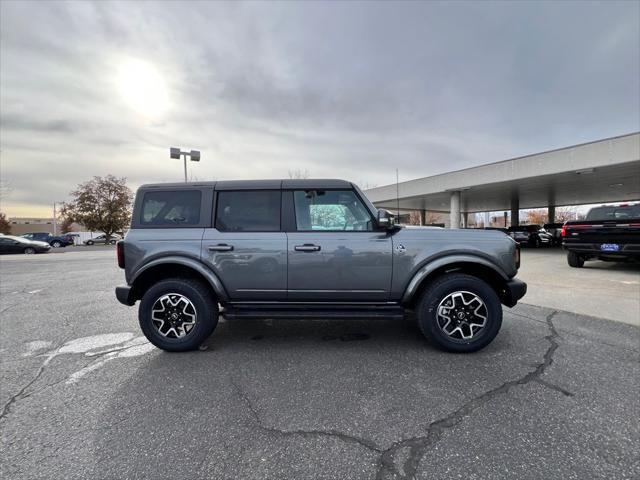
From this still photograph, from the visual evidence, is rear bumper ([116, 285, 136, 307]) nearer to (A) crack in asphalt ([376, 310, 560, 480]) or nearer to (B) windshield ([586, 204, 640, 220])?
(A) crack in asphalt ([376, 310, 560, 480])

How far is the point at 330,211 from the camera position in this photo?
3.61 metres

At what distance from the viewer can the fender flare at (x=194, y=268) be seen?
345 centimetres

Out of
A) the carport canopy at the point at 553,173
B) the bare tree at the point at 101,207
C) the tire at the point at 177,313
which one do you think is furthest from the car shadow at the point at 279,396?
the bare tree at the point at 101,207

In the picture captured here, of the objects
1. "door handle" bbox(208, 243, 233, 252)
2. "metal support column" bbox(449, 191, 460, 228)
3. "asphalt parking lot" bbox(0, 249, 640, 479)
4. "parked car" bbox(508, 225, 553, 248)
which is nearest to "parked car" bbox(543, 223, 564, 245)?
"parked car" bbox(508, 225, 553, 248)

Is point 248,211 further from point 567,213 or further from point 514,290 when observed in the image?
point 567,213

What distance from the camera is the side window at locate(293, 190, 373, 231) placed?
11.6 ft

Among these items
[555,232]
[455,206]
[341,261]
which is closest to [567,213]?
[555,232]

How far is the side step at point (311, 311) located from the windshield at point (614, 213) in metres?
9.06

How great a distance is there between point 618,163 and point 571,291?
940 cm

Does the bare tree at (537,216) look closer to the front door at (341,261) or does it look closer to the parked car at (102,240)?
the parked car at (102,240)

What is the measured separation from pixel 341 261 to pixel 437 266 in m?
1.08

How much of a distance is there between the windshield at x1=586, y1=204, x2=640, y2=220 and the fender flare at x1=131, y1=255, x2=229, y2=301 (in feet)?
34.9

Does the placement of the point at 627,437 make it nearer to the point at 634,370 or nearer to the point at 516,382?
the point at 516,382

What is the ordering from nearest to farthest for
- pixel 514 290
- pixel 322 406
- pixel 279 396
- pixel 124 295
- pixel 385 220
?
pixel 322 406 → pixel 279 396 → pixel 385 220 → pixel 514 290 → pixel 124 295
